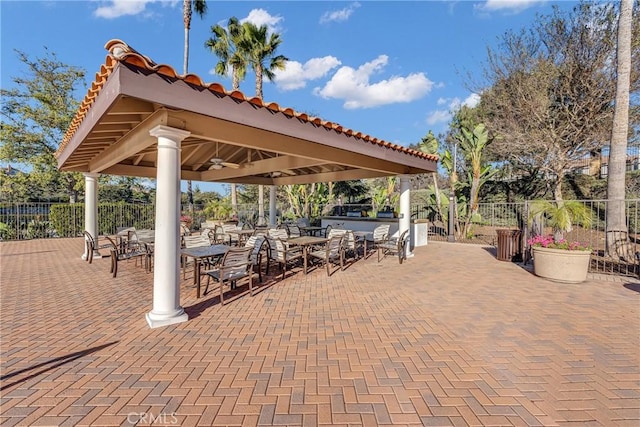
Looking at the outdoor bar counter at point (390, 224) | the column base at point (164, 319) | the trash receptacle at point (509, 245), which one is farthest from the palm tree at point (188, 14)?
the trash receptacle at point (509, 245)

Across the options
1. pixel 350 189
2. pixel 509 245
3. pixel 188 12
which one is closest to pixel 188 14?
pixel 188 12

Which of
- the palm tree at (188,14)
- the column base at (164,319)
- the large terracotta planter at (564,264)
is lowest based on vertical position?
the column base at (164,319)

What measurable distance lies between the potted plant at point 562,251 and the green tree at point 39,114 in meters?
21.4

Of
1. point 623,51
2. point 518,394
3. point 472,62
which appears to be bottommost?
point 518,394

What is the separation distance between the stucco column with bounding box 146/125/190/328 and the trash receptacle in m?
8.31

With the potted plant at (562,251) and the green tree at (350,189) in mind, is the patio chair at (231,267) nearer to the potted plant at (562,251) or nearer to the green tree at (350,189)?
the potted plant at (562,251)

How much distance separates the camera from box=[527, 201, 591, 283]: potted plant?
569 cm

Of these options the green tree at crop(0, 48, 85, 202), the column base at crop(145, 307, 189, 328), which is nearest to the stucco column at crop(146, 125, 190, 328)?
the column base at crop(145, 307, 189, 328)

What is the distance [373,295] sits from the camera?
507 centimetres

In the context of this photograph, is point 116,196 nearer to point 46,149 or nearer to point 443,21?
point 46,149

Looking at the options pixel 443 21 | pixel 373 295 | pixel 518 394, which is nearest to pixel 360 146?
pixel 373 295

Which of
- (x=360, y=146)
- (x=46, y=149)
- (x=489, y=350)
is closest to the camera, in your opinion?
(x=489, y=350)

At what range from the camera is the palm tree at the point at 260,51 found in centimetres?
1468

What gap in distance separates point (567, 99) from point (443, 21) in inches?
277
